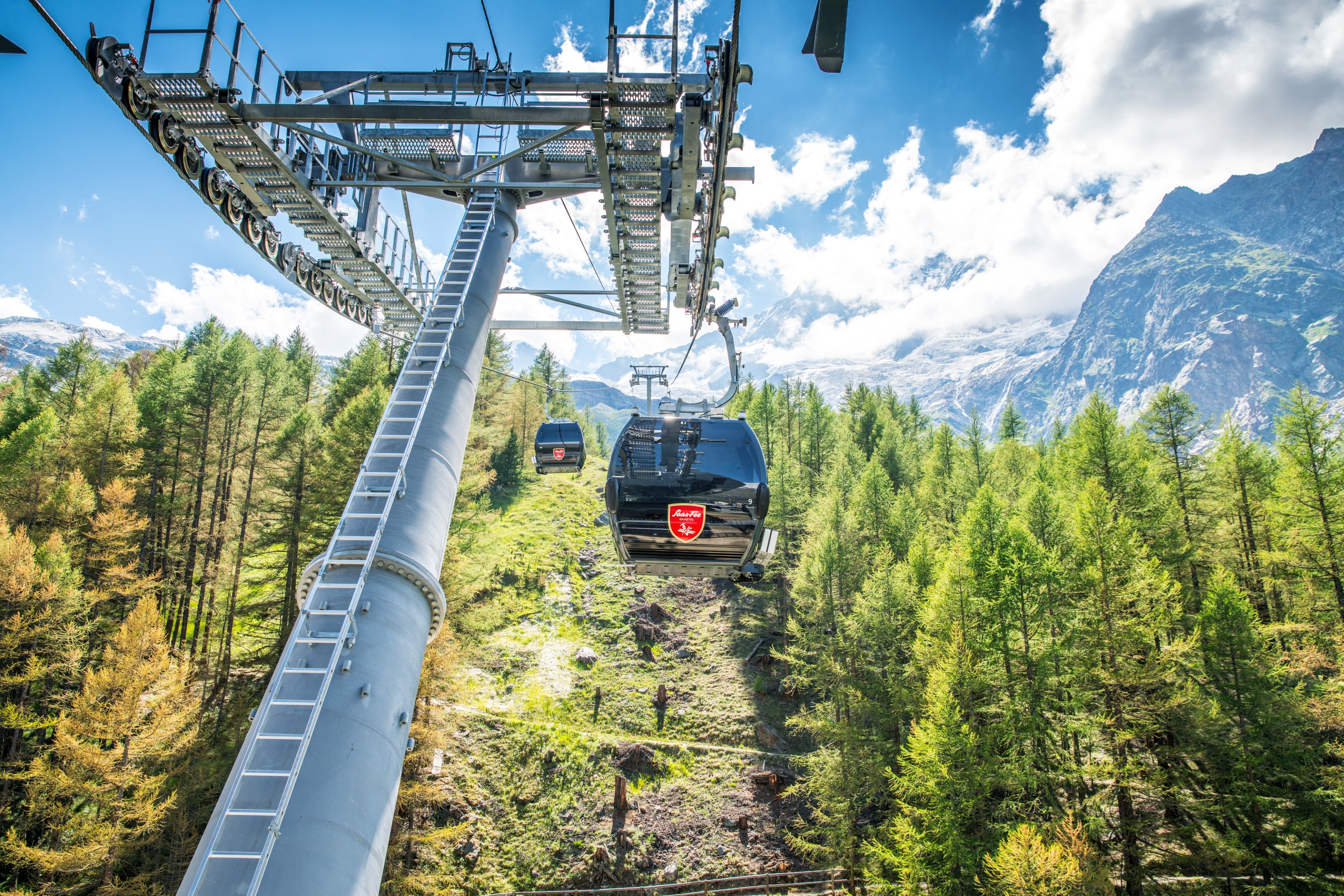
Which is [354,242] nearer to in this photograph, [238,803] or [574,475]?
[238,803]

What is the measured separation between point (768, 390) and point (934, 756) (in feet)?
93.7

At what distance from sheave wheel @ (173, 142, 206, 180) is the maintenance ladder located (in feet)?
9.12

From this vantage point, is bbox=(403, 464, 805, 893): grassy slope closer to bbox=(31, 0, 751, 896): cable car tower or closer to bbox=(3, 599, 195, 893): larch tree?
bbox=(3, 599, 195, 893): larch tree

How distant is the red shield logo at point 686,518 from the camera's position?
8.59 metres

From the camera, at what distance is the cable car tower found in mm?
4258

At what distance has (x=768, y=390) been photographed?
41.0 metres

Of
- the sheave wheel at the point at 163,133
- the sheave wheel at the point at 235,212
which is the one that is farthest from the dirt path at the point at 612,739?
the sheave wheel at the point at 163,133

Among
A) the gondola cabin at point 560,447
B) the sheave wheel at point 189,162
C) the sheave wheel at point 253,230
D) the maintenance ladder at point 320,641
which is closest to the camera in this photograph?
the maintenance ladder at point 320,641

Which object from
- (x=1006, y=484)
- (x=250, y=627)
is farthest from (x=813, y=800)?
(x=250, y=627)

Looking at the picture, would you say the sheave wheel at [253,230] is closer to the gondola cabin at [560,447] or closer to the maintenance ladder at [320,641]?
the maintenance ladder at [320,641]

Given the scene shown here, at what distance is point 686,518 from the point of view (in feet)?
28.2

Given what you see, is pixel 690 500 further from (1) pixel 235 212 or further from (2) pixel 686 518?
(1) pixel 235 212

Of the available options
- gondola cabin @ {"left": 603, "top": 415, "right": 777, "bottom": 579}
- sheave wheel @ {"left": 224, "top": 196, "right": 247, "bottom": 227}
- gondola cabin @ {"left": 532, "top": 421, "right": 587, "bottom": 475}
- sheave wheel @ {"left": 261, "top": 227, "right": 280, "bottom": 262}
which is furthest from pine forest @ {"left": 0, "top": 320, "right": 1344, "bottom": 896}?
sheave wheel @ {"left": 224, "top": 196, "right": 247, "bottom": 227}

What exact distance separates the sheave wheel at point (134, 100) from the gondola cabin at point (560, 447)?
41.3ft
